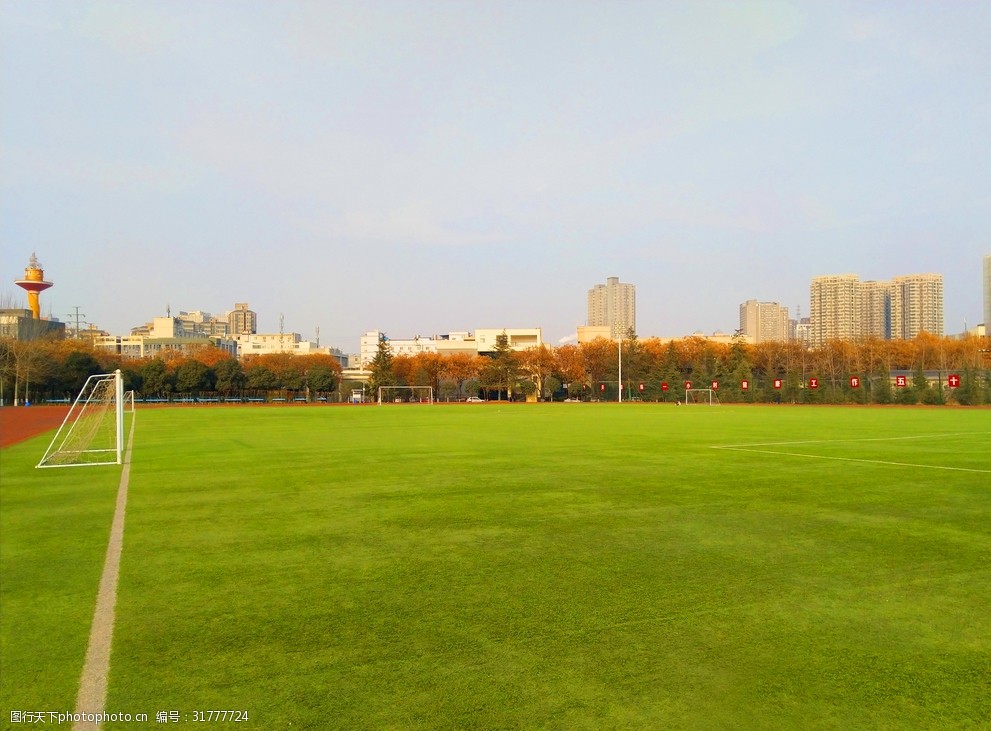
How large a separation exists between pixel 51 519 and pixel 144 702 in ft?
21.0

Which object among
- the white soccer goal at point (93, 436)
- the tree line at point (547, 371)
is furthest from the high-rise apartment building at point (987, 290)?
the white soccer goal at point (93, 436)

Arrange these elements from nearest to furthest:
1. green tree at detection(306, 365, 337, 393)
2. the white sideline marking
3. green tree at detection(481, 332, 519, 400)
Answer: the white sideline marking, green tree at detection(306, 365, 337, 393), green tree at detection(481, 332, 519, 400)

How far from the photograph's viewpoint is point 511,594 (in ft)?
17.7

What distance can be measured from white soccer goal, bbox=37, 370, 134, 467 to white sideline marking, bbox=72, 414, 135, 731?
949 centimetres

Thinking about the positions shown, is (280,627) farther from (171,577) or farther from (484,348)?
(484,348)

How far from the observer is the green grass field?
3.63 meters

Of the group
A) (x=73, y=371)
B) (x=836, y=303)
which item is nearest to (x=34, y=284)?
(x=73, y=371)

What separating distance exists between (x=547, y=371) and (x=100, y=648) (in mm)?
85755

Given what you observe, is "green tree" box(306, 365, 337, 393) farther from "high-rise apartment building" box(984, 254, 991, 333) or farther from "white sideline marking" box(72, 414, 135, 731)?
"high-rise apartment building" box(984, 254, 991, 333)

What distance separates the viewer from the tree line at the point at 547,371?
68875mm

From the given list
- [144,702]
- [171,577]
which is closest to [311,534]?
[171,577]

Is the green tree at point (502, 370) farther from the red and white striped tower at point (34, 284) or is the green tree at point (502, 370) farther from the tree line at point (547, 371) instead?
the red and white striped tower at point (34, 284)

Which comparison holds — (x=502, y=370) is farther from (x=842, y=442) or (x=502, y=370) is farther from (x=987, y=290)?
(x=987, y=290)

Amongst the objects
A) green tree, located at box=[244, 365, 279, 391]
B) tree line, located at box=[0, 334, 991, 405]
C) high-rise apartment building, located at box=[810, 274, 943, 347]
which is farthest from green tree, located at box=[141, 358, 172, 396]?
high-rise apartment building, located at box=[810, 274, 943, 347]
